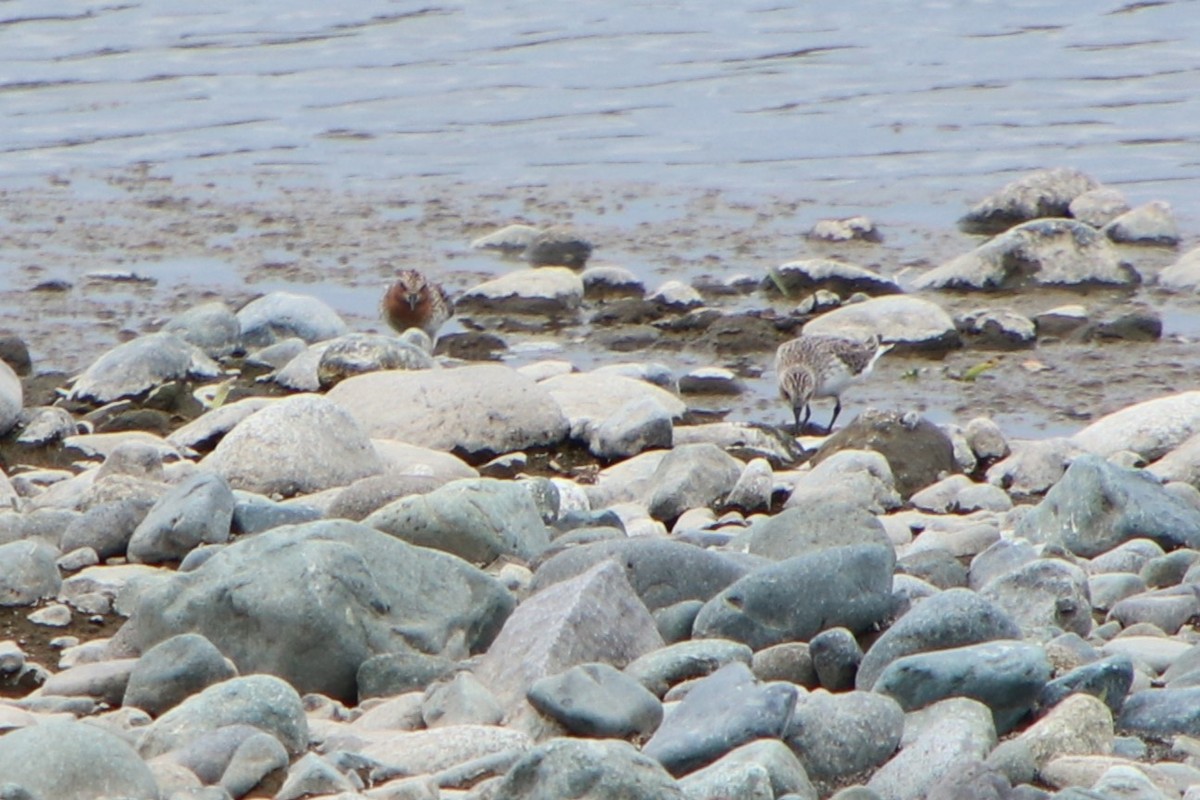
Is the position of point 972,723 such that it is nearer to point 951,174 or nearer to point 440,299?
point 440,299

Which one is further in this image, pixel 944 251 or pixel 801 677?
pixel 944 251

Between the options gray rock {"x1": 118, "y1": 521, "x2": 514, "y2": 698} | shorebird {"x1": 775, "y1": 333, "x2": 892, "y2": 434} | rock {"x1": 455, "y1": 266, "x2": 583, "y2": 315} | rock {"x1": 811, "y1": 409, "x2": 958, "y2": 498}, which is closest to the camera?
gray rock {"x1": 118, "y1": 521, "x2": 514, "y2": 698}

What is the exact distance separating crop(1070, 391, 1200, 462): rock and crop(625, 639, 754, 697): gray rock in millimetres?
3599

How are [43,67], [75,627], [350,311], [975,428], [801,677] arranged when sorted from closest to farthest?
[801,677] < [75,627] < [975,428] < [350,311] < [43,67]

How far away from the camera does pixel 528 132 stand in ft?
58.9

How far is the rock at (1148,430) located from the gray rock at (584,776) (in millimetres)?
4664

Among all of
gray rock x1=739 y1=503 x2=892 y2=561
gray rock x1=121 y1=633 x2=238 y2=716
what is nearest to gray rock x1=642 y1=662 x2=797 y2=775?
gray rock x1=121 y1=633 x2=238 y2=716

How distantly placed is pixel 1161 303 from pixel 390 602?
7346mm

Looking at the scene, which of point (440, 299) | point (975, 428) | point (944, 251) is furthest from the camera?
point (944, 251)

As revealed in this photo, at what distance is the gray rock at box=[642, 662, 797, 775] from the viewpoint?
4418 mm

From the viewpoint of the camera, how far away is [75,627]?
19.5 ft

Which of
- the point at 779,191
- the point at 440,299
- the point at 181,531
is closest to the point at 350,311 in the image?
the point at 440,299

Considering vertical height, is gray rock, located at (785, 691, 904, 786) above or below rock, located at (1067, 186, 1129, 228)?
above

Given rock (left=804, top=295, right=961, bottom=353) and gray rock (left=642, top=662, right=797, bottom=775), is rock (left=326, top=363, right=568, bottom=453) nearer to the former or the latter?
rock (left=804, top=295, right=961, bottom=353)
